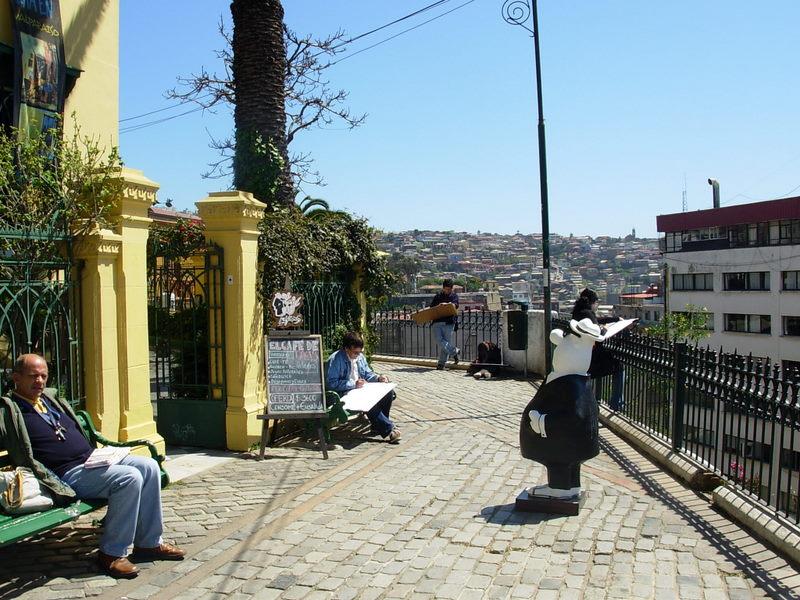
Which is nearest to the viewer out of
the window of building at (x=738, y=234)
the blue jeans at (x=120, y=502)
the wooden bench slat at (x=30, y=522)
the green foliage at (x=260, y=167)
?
the wooden bench slat at (x=30, y=522)

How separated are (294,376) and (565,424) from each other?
3.29 metres

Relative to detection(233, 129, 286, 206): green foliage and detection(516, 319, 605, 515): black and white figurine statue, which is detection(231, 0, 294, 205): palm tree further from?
detection(516, 319, 605, 515): black and white figurine statue

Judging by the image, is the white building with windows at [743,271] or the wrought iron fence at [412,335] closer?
the wrought iron fence at [412,335]

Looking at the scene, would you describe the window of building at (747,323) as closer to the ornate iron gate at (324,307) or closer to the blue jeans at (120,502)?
the ornate iron gate at (324,307)

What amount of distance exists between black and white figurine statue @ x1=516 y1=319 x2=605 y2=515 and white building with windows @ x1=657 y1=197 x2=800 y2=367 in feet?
146

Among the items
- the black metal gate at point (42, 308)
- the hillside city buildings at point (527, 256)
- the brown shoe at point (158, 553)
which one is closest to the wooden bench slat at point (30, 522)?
the brown shoe at point (158, 553)

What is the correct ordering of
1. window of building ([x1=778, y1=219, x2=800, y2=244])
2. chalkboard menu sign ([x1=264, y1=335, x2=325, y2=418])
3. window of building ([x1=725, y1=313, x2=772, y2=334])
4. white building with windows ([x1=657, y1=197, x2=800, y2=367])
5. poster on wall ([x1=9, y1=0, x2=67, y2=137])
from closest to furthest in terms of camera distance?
chalkboard menu sign ([x1=264, y1=335, x2=325, y2=418])
poster on wall ([x1=9, y1=0, x2=67, y2=137])
white building with windows ([x1=657, y1=197, x2=800, y2=367])
window of building ([x1=778, y1=219, x2=800, y2=244])
window of building ([x1=725, y1=313, x2=772, y2=334])

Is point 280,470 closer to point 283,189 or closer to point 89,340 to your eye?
point 89,340

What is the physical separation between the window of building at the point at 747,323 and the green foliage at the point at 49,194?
50011 mm

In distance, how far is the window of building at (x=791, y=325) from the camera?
45844mm

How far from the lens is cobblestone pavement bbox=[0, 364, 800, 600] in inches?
172

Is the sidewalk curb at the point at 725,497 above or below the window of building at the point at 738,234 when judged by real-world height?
below

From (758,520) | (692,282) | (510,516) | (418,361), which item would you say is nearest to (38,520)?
(510,516)

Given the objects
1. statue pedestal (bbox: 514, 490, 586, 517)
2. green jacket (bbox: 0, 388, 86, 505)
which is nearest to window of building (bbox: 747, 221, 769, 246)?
statue pedestal (bbox: 514, 490, 586, 517)
